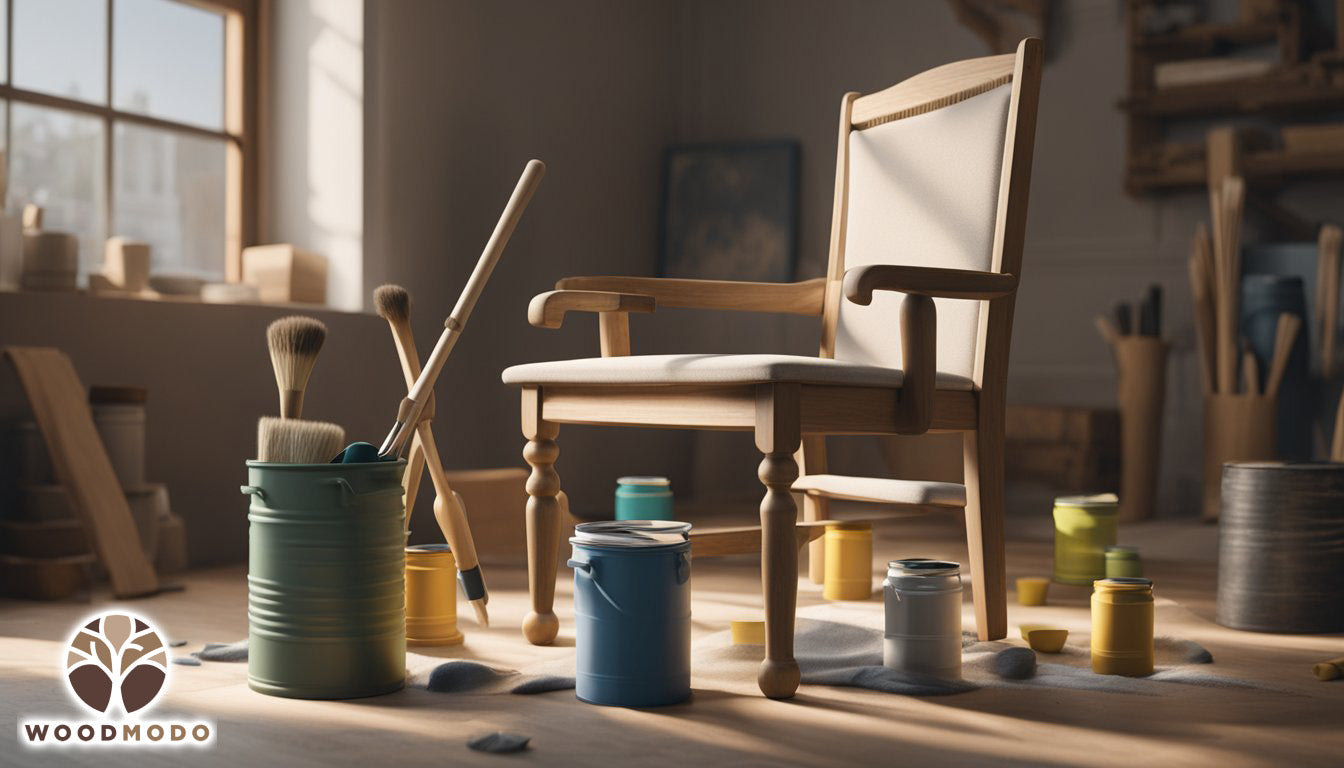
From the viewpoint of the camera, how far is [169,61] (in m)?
3.66

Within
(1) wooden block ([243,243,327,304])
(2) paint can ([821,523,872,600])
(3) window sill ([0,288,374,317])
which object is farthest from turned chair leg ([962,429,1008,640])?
(1) wooden block ([243,243,327,304])

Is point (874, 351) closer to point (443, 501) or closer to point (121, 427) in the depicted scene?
point (443, 501)

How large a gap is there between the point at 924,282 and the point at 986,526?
508 millimetres

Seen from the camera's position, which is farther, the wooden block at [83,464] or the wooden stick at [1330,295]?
the wooden stick at [1330,295]

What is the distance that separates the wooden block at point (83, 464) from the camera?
2.83 meters

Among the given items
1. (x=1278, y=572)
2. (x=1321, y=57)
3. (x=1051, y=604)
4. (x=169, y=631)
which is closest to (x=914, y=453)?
(x=1051, y=604)

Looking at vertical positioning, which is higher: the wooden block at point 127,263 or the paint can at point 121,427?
the wooden block at point 127,263

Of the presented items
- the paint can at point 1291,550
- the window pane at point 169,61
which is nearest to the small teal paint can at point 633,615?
the paint can at point 1291,550

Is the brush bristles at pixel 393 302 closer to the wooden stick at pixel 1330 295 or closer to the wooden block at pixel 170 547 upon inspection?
the wooden block at pixel 170 547

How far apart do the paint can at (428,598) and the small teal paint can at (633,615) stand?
51 centimetres

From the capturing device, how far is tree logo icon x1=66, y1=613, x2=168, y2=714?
1758 millimetres

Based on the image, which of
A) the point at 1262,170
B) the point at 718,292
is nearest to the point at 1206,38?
the point at 1262,170

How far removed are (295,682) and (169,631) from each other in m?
0.70

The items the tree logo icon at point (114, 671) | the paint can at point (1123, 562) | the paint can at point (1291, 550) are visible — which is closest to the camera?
the tree logo icon at point (114, 671)
